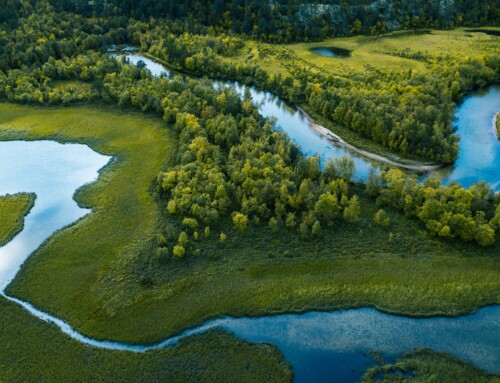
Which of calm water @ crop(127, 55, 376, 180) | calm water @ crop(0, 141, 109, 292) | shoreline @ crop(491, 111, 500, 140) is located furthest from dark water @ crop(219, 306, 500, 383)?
shoreline @ crop(491, 111, 500, 140)

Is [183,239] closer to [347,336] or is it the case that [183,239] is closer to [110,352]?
[110,352]

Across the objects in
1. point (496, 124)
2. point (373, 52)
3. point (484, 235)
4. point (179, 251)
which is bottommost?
point (179, 251)

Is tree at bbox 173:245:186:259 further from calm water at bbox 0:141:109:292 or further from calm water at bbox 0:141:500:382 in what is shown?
calm water at bbox 0:141:109:292

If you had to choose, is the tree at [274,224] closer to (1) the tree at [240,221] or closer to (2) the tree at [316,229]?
(1) the tree at [240,221]

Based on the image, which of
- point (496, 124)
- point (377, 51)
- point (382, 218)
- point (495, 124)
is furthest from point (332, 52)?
point (382, 218)

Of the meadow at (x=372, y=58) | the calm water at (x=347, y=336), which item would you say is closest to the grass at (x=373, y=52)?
the meadow at (x=372, y=58)
